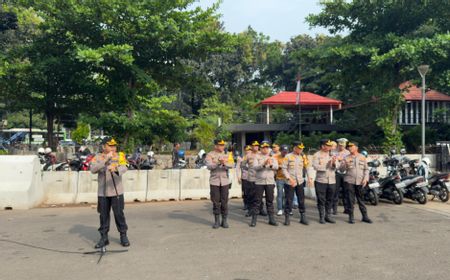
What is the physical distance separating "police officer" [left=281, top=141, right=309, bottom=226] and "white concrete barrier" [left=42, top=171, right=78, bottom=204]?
624cm

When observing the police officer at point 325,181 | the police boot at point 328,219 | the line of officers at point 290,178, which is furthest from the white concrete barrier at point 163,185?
the police boot at point 328,219

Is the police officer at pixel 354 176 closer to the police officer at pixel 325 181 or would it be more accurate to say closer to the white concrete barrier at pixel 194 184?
the police officer at pixel 325 181

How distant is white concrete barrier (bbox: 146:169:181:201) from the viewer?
12023 millimetres

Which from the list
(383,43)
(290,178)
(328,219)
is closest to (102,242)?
(290,178)

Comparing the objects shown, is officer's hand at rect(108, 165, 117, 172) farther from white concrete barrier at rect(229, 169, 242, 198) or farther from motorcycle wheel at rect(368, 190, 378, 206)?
motorcycle wheel at rect(368, 190, 378, 206)

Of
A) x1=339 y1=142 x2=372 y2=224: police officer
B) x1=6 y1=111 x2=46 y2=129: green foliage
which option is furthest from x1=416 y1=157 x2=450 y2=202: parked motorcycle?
x1=6 y1=111 x2=46 y2=129: green foliage

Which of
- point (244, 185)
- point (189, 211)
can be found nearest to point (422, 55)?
point (244, 185)

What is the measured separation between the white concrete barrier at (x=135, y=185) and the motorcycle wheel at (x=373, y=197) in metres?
6.45

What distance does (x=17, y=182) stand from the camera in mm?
10516

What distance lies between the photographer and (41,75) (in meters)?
15.8

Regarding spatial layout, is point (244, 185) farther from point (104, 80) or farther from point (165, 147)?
point (165, 147)

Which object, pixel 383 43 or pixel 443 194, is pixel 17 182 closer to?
pixel 443 194

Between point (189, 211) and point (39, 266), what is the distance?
4.84 meters

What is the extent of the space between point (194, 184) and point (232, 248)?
5886 millimetres
